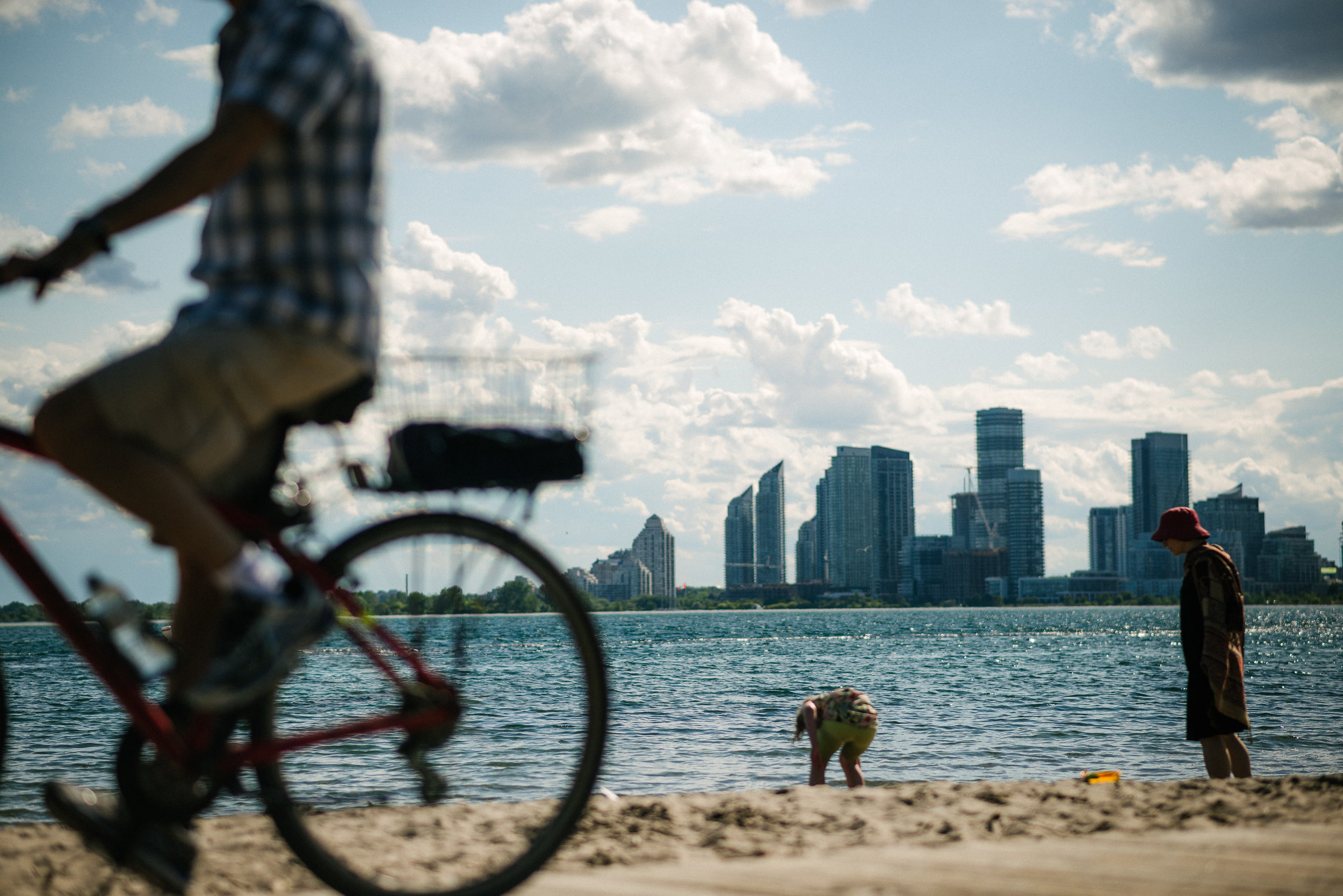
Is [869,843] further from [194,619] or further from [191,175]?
[191,175]

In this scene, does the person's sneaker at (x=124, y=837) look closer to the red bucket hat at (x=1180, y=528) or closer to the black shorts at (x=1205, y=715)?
the black shorts at (x=1205, y=715)

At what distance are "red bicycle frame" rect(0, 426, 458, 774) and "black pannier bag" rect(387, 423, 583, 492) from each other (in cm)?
30

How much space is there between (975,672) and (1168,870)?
165ft

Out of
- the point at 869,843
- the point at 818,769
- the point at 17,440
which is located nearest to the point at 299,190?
the point at 17,440

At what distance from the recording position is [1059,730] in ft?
77.3

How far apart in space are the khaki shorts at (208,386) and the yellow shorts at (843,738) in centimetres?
734

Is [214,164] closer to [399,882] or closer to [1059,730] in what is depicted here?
[399,882]

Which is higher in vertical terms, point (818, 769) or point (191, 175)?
point (191, 175)

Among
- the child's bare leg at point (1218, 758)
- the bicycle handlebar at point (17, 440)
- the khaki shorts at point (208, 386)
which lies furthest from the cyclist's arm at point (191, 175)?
the child's bare leg at point (1218, 758)

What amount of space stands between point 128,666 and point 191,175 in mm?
1078

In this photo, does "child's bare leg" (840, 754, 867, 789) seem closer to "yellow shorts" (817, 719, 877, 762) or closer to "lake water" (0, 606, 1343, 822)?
"yellow shorts" (817, 719, 877, 762)

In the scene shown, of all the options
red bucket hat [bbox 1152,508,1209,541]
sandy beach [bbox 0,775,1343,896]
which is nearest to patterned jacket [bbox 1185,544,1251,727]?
red bucket hat [bbox 1152,508,1209,541]

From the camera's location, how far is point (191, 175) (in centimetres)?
199

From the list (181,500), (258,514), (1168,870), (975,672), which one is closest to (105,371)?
(181,500)
